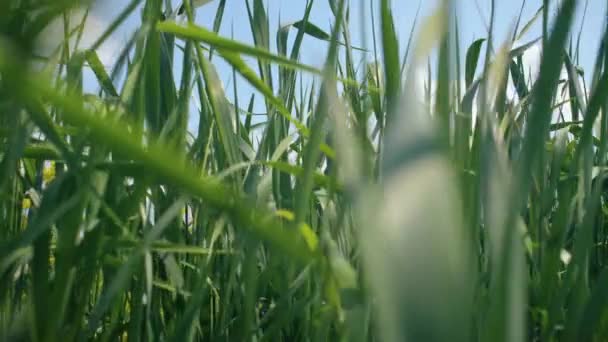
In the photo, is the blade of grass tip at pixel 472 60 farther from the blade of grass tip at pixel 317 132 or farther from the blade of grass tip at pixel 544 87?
the blade of grass tip at pixel 544 87

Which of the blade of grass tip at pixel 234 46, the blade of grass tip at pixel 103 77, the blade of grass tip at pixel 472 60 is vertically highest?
the blade of grass tip at pixel 472 60

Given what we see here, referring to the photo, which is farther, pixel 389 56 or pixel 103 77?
pixel 103 77

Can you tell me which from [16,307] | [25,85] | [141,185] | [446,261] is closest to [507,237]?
[446,261]

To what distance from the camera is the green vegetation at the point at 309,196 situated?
23cm

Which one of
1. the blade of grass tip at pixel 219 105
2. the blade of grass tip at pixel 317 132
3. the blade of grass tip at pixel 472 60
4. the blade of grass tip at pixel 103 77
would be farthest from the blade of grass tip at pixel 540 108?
the blade of grass tip at pixel 472 60

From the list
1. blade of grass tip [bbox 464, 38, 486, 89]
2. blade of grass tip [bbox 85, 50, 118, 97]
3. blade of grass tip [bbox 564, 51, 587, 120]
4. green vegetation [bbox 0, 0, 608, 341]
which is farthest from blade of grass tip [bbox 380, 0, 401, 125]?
blade of grass tip [bbox 464, 38, 486, 89]

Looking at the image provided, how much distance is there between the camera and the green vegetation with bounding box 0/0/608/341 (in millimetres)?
233

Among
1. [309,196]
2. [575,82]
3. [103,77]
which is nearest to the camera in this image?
[309,196]

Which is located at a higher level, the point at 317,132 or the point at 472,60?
the point at 472,60

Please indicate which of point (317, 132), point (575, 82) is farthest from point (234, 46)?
point (575, 82)

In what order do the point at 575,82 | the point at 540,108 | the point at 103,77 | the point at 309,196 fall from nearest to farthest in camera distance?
the point at 540,108, the point at 309,196, the point at 103,77, the point at 575,82

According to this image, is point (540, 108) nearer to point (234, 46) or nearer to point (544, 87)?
point (544, 87)

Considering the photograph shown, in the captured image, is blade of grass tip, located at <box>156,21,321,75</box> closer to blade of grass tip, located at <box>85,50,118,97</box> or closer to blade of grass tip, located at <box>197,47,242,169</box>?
blade of grass tip, located at <box>197,47,242,169</box>

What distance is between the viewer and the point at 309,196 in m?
0.65
